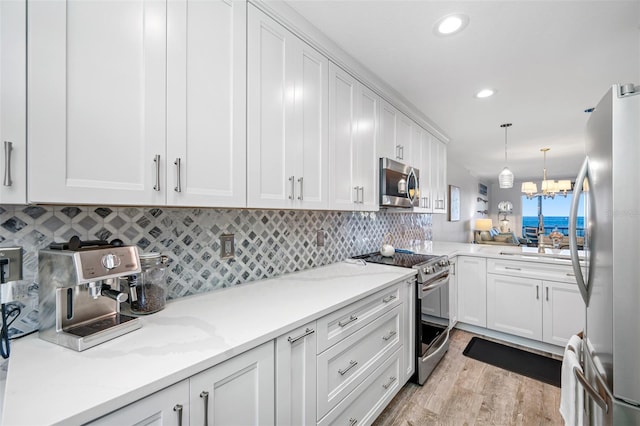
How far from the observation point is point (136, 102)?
0.94m

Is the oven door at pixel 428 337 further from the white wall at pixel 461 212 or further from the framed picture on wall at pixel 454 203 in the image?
the framed picture on wall at pixel 454 203

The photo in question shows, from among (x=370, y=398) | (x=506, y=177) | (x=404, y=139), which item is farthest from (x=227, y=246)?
(x=506, y=177)

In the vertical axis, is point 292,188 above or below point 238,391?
above

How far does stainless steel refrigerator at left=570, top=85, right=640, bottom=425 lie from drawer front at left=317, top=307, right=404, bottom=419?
0.91 metres

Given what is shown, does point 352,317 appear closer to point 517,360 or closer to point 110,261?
point 110,261

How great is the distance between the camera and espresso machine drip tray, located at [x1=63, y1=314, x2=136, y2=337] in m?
0.87

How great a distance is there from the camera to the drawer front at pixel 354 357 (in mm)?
1267

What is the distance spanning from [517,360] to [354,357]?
2.04 meters

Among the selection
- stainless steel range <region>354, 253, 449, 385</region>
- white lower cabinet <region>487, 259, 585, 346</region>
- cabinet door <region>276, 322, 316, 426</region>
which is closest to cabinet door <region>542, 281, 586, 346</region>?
white lower cabinet <region>487, 259, 585, 346</region>

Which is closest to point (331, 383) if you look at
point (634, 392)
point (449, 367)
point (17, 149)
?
point (634, 392)

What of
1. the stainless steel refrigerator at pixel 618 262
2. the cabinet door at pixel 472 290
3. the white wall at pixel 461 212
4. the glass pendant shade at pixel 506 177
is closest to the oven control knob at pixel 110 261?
the stainless steel refrigerator at pixel 618 262

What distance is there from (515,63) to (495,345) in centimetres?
263

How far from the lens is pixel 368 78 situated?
2.12 m

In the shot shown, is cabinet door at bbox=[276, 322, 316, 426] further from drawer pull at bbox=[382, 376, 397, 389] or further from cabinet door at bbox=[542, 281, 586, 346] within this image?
cabinet door at bbox=[542, 281, 586, 346]
